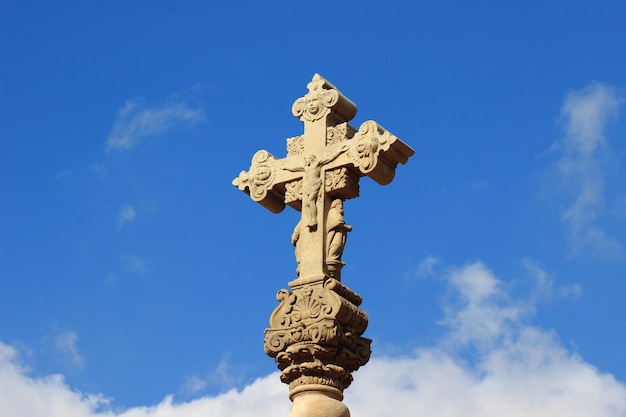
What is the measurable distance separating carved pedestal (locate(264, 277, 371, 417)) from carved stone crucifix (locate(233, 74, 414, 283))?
316 mm

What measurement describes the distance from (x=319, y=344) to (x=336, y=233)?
1497mm

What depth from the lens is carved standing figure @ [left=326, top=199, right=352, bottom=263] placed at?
17703mm

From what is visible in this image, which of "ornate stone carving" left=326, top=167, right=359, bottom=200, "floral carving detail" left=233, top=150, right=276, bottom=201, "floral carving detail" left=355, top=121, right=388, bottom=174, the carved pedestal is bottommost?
the carved pedestal

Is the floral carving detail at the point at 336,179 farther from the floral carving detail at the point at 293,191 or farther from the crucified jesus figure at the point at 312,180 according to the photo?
the floral carving detail at the point at 293,191

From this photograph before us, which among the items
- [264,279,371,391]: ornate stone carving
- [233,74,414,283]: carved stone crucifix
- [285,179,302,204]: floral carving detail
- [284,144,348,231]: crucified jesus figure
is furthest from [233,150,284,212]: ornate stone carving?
[264,279,371,391]: ornate stone carving

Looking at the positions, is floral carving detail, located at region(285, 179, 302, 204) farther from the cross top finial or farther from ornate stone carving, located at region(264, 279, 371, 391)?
ornate stone carving, located at region(264, 279, 371, 391)

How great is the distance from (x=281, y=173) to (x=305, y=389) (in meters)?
2.98

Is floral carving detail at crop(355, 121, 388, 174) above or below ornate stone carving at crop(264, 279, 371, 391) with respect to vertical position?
above

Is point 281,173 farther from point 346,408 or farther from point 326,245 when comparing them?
point 346,408

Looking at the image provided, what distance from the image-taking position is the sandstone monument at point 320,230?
16984 millimetres

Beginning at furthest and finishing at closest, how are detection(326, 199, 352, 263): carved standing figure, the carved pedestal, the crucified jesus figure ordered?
the crucified jesus figure
detection(326, 199, 352, 263): carved standing figure
the carved pedestal

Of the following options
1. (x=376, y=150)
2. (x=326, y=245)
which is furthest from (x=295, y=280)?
(x=376, y=150)

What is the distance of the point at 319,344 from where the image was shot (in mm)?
16922

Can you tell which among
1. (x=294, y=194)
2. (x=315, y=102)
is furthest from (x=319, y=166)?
(x=315, y=102)
